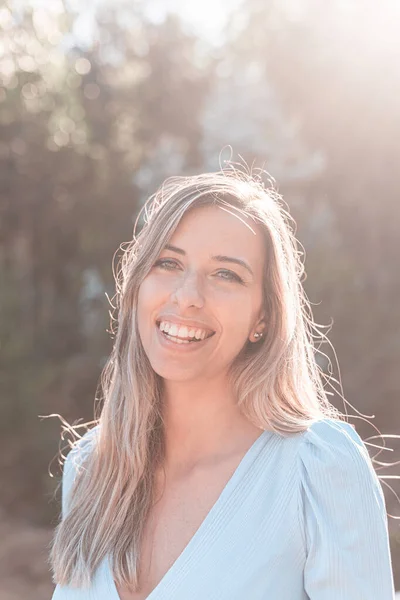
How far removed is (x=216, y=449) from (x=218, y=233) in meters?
0.58

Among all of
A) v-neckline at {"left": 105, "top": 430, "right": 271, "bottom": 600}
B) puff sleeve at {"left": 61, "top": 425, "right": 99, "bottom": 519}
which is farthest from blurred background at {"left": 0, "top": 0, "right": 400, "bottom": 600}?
v-neckline at {"left": 105, "top": 430, "right": 271, "bottom": 600}

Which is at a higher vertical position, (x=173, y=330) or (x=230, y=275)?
(x=230, y=275)

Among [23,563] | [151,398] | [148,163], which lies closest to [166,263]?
[151,398]

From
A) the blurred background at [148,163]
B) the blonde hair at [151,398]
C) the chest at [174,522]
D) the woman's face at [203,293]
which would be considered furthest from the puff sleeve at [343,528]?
the blurred background at [148,163]

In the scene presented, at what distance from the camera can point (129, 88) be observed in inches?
385

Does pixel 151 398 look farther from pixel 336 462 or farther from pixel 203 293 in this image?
pixel 336 462

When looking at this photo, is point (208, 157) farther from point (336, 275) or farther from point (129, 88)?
point (336, 275)

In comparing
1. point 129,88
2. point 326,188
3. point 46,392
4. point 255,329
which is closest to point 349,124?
point 326,188

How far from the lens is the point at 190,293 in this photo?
2057mm

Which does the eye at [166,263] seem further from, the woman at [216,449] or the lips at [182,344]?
the lips at [182,344]

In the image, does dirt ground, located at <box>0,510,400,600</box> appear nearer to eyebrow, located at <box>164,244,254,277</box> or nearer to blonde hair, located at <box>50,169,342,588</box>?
blonde hair, located at <box>50,169,342,588</box>

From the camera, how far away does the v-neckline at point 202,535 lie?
6.15 ft

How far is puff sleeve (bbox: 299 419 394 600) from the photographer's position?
1730 mm

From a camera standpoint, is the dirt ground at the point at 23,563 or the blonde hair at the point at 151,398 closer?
the blonde hair at the point at 151,398
